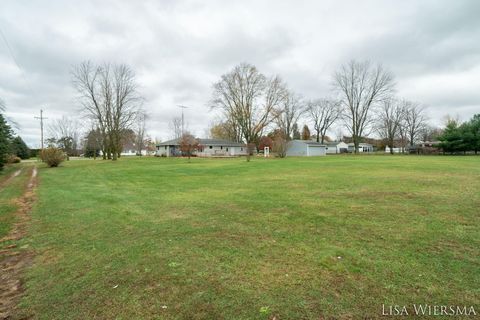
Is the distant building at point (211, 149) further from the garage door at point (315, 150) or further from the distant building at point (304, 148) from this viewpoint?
the garage door at point (315, 150)

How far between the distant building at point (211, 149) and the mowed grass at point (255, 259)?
48.1 metres

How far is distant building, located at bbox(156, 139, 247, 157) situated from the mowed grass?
48.1 meters

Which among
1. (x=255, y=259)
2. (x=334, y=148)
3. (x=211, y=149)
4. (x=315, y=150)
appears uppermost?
(x=211, y=149)

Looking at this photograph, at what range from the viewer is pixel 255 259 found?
13.4 feet

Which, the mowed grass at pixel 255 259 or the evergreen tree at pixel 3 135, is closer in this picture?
the mowed grass at pixel 255 259

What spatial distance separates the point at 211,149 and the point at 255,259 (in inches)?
2090

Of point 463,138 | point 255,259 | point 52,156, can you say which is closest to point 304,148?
point 463,138

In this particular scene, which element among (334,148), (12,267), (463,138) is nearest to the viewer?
(12,267)

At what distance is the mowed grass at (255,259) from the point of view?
2975 millimetres

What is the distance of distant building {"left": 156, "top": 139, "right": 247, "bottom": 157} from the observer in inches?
2188

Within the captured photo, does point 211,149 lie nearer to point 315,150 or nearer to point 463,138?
point 315,150

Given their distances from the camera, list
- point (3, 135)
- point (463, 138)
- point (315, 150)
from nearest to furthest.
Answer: point (3, 135) → point (463, 138) → point (315, 150)

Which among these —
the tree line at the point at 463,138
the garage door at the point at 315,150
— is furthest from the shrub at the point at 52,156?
the tree line at the point at 463,138

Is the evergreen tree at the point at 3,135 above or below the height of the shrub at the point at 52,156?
above
